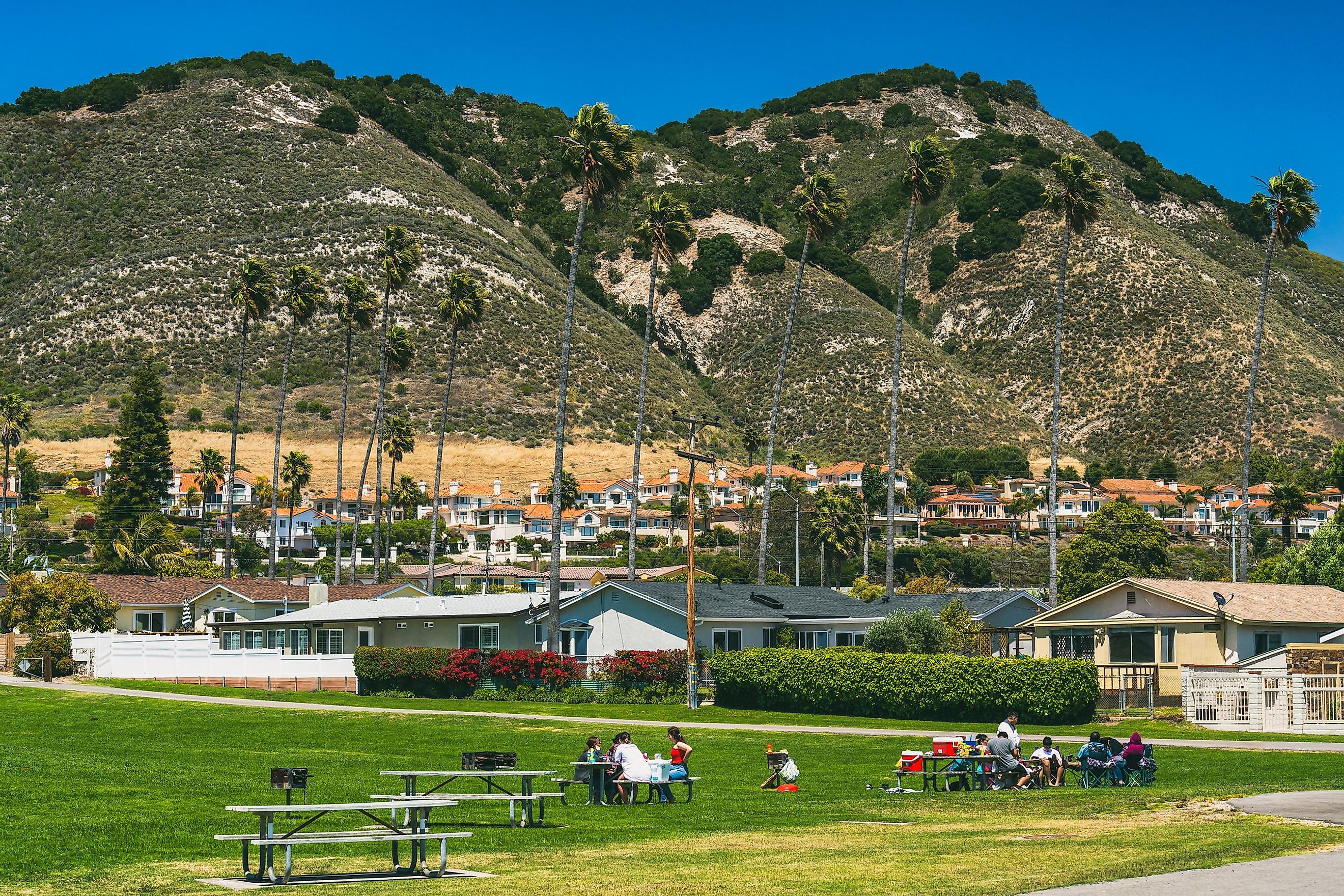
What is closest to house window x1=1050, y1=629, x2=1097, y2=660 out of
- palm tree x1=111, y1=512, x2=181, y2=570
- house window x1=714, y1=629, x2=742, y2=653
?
house window x1=714, y1=629, x2=742, y2=653

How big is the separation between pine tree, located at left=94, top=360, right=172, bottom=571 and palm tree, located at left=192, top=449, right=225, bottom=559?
9.29ft

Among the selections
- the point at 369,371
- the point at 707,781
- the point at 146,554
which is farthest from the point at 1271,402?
the point at 707,781

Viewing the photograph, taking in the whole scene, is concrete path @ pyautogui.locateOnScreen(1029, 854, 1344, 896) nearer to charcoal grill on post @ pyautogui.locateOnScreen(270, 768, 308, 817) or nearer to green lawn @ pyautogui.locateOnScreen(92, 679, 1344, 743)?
charcoal grill on post @ pyautogui.locateOnScreen(270, 768, 308, 817)

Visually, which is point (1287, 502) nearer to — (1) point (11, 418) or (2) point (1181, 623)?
(2) point (1181, 623)

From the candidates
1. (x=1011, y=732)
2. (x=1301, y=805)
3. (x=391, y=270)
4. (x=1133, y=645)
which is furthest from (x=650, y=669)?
(x=391, y=270)

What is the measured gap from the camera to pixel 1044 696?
134 feet

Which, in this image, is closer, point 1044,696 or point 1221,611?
point 1044,696

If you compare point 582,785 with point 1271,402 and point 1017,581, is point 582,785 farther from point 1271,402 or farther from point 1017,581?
point 1271,402

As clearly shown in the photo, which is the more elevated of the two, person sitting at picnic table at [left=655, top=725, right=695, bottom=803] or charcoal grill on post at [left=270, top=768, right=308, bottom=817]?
charcoal grill on post at [left=270, top=768, right=308, bottom=817]

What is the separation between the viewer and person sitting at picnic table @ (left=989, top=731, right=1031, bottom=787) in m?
25.6

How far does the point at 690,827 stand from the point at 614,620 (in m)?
37.5

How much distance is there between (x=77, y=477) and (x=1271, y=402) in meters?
119

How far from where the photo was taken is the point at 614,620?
57125 millimetres

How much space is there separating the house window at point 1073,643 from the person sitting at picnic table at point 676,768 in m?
28.0
